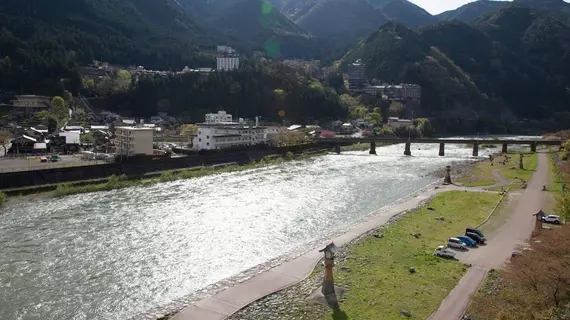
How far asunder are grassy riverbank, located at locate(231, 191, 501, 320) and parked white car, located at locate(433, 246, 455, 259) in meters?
0.36

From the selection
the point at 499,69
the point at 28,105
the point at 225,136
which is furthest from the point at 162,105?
the point at 499,69

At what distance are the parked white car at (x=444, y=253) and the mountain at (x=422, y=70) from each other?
105 meters

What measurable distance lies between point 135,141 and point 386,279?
30104mm

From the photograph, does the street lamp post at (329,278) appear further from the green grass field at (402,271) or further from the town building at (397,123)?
the town building at (397,123)

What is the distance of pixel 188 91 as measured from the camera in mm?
78750

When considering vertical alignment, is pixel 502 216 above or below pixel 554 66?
below

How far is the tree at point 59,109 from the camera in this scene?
56.1 meters

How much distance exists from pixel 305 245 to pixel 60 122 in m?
44.6

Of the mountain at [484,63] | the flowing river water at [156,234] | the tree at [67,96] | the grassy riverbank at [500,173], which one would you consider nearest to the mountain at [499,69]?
the mountain at [484,63]

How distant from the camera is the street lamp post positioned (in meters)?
13.5

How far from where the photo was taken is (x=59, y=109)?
2255 inches

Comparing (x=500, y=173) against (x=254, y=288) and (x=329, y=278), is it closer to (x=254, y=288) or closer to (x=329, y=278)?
(x=329, y=278)

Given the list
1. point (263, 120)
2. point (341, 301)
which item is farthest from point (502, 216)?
point (263, 120)

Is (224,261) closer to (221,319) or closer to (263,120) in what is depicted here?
(221,319)
